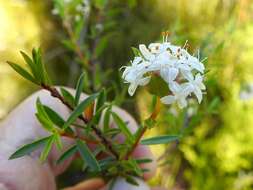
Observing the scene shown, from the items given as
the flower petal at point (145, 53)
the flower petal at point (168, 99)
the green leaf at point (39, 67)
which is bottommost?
the flower petal at point (168, 99)

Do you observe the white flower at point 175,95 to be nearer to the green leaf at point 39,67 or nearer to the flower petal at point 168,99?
the flower petal at point 168,99

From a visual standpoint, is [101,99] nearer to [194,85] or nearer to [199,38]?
[194,85]

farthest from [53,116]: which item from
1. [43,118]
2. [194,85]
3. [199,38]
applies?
[199,38]

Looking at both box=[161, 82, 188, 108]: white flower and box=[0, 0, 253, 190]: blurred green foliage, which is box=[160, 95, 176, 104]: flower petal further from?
box=[0, 0, 253, 190]: blurred green foliage

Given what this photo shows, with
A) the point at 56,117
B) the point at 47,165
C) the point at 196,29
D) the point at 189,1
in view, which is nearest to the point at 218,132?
the point at 196,29

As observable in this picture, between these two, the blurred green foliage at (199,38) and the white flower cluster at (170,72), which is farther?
the blurred green foliage at (199,38)

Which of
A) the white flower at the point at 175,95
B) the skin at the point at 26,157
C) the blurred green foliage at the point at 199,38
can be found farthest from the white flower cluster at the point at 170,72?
the blurred green foliage at the point at 199,38

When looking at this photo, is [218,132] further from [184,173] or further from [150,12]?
[150,12]

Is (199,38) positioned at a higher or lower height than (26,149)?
higher

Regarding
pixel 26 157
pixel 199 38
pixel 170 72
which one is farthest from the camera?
pixel 199 38
